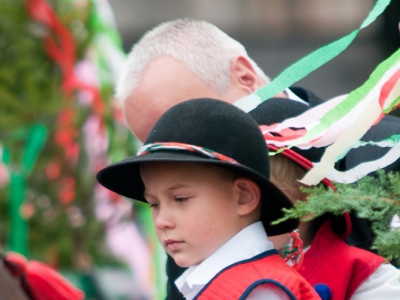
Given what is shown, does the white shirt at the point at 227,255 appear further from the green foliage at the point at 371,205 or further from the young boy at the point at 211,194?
the green foliage at the point at 371,205

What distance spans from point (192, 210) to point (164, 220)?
6cm

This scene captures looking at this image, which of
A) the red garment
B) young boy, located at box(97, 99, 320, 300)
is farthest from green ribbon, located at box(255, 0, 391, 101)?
the red garment

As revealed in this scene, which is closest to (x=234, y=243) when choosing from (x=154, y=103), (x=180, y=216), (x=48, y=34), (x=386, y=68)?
(x=180, y=216)

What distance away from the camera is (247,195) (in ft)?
5.31

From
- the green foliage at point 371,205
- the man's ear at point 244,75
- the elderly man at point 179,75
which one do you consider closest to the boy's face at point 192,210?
the green foliage at point 371,205

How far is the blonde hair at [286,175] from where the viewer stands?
179 cm

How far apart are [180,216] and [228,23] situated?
3.77 m

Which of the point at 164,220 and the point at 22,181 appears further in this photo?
the point at 22,181

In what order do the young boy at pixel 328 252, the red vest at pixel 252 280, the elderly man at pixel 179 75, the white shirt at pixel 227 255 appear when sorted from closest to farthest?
the red vest at pixel 252 280
the white shirt at pixel 227 255
the young boy at pixel 328 252
the elderly man at pixel 179 75

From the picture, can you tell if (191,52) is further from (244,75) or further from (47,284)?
(47,284)

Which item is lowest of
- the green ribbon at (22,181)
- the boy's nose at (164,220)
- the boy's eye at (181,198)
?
the green ribbon at (22,181)

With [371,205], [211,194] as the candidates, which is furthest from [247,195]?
[371,205]

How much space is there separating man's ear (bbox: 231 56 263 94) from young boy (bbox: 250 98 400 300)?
346 millimetres

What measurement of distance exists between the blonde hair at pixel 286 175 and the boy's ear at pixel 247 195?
19 centimetres
